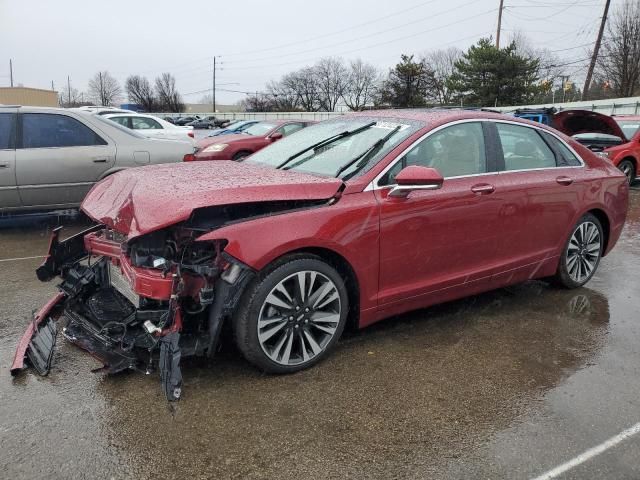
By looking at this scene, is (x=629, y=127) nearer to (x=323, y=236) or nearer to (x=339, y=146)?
(x=339, y=146)

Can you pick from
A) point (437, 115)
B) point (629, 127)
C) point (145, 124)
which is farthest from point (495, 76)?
point (437, 115)

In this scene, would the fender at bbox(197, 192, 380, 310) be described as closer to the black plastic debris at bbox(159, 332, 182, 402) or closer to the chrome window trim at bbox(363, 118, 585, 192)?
the chrome window trim at bbox(363, 118, 585, 192)

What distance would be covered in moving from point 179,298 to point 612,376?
2.68 metres

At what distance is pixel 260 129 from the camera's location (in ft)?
41.3

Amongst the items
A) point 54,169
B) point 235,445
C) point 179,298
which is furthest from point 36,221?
point 235,445

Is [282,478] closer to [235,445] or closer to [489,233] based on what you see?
[235,445]

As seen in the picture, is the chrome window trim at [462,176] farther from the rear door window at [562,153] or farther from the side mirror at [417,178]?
the side mirror at [417,178]

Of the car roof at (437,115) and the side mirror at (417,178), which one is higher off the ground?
the car roof at (437,115)

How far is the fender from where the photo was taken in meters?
2.88

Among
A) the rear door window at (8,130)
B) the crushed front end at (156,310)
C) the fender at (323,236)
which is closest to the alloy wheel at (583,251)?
the fender at (323,236)

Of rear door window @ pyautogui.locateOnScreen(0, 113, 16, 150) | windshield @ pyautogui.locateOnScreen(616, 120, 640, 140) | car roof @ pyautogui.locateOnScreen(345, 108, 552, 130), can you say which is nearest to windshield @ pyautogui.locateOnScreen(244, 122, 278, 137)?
rear door window @ pyautogui.locateOnScreen(0, 113, 16, 150)

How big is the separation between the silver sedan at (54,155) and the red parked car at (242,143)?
3.68 meters

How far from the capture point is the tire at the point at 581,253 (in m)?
4.65

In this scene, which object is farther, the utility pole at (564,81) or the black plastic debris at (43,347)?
the utility pole at (564,81)
